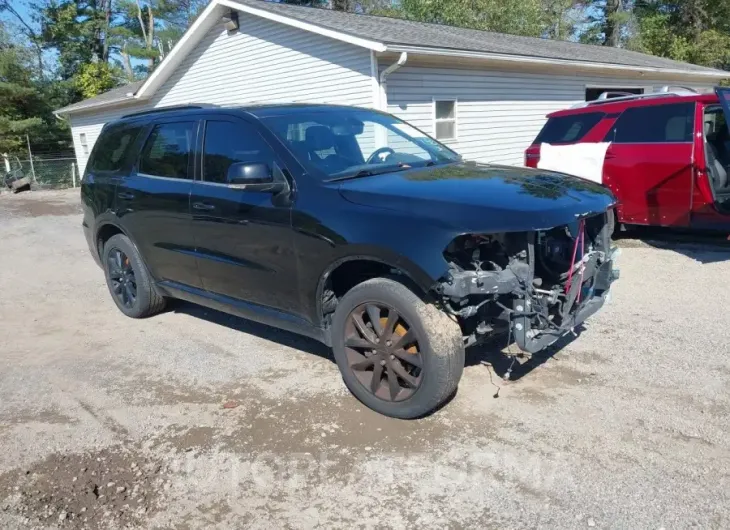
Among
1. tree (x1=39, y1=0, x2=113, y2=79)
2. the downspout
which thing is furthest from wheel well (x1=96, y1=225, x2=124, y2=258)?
tree (x1=39, y1=0, x2=113, y2=79)

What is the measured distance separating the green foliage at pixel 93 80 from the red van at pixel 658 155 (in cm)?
3225

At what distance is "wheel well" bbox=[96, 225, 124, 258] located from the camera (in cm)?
578

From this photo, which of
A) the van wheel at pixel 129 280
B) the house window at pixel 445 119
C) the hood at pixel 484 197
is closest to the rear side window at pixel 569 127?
the house window at pixel 445 119

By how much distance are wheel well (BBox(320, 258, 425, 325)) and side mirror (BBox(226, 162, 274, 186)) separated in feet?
2.43

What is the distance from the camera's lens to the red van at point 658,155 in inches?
270

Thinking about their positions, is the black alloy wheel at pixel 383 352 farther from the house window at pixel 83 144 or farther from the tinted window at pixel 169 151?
the house window at pixel 83 144

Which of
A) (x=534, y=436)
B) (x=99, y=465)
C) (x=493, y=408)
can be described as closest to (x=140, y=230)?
(x=99, y=465)

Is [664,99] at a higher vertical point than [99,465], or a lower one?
higher

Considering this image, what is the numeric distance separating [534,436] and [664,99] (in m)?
5.70

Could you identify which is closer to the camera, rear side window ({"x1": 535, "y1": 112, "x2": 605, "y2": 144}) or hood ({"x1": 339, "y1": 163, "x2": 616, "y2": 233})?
hood ({"x1": 339, "y1": 163, "x2": 616, "y2": 233})

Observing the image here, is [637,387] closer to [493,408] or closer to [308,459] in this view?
[493,408]

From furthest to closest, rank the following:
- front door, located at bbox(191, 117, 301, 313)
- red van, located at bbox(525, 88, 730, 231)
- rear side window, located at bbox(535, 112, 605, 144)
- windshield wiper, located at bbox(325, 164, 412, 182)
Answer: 1. rear side window, located at bbox(535, 112, 605, 144)
2. red van, located at bbox(525, 88, 730, 231)
3. front door, located at bbox(191, 117, 301, 313)
4. windshield wiper, located at bbox(325, 164, 412, 182)

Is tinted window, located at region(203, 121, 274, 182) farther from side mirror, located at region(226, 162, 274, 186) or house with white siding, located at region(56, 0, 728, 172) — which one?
house with white siding, located at region(56, 0, 728, 172)

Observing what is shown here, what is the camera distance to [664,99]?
288 inches
